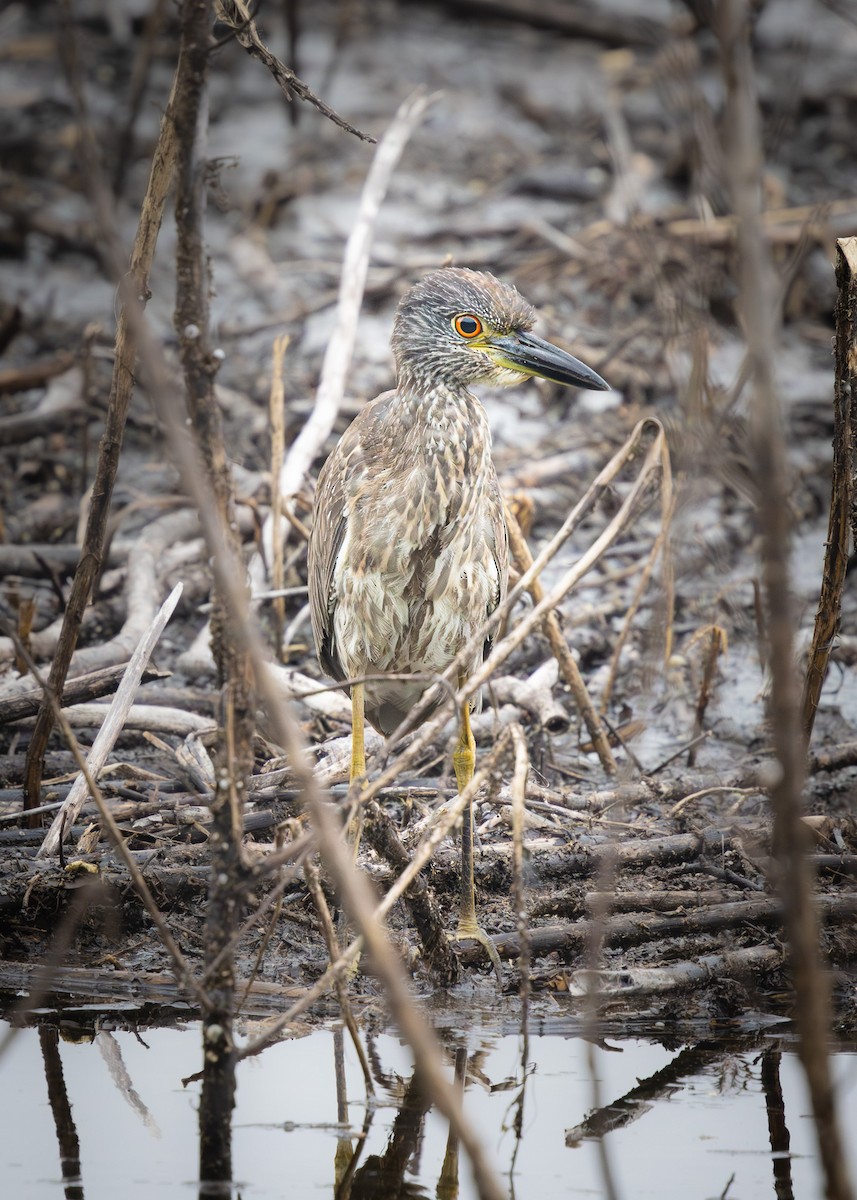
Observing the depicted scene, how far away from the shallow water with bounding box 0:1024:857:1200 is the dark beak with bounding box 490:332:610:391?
1.92 meters

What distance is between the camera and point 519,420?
731cm

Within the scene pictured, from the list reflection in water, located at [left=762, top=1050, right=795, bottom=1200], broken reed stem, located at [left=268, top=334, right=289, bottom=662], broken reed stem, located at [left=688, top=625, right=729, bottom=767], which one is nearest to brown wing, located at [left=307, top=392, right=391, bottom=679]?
broken reed stem, located at [left=268, top=334, right=289, bottom=662]

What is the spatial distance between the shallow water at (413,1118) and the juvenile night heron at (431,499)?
760mm

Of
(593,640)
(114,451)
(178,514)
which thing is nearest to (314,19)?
(178,514)

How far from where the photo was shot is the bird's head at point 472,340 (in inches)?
162

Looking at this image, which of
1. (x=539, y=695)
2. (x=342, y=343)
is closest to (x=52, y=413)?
(x=342, y=343)

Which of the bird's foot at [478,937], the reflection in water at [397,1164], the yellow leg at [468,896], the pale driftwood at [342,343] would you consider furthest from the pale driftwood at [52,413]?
the reflection in water at [397,1164]

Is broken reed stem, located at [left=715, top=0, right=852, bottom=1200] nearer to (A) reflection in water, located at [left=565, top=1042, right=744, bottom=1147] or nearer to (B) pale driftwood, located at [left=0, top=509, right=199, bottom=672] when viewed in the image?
(A) reflection in water, located at [left=565, top=1042, right=744, bottom=1147]

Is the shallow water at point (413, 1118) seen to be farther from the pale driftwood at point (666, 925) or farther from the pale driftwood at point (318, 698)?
the pale driftwood at point (318, 698)

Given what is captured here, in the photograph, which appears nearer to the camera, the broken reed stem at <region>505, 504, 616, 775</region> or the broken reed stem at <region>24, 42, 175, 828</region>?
the broken reed stem at <region>24, 42, 175, 828</region>

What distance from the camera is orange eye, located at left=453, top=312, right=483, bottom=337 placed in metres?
4.11

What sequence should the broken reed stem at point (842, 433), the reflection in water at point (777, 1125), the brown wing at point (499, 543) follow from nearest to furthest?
the reflection in water at point (777, 1125) < the broken reed stem at point (842, 433) < the brown wing at point (499, 543)

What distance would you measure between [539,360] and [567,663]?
3.58 feet

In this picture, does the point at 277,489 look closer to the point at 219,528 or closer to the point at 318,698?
the point at 318,698
